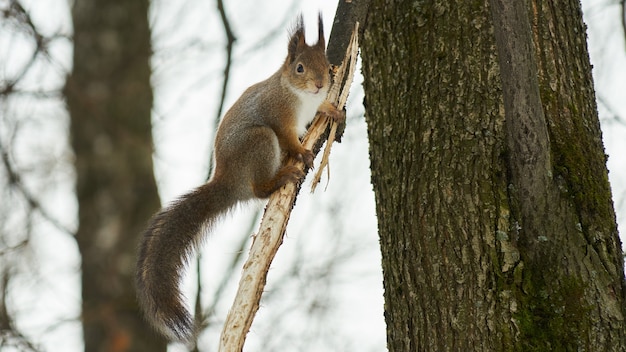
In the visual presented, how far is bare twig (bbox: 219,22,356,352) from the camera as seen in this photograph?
6.80ft

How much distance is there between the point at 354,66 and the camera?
99.5 inches

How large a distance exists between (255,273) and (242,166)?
1079 mm

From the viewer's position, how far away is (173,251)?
2.79 meters

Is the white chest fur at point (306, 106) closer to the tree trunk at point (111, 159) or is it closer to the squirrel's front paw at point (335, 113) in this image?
the squirrel's front paw at point (335, 113)

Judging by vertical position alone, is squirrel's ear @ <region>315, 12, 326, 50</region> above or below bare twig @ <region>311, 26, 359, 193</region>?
above

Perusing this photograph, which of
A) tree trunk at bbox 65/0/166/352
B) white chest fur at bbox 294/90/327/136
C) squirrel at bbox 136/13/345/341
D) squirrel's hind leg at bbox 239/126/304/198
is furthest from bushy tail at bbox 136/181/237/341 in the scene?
tree trunk at bbox 65/0/166/352

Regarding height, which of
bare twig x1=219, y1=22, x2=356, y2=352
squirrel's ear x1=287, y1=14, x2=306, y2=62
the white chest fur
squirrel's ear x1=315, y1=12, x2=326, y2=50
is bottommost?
bare twig x1=219, y1=22, x2=356, y2=352

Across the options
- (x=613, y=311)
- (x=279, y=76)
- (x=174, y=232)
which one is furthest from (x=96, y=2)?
(x=613, y=311)

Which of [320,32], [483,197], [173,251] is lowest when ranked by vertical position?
[483,197]

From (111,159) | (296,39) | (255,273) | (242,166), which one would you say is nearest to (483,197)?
(255,273)

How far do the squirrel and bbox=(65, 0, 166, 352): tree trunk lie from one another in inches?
70.0

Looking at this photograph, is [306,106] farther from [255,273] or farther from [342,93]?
[255,273]

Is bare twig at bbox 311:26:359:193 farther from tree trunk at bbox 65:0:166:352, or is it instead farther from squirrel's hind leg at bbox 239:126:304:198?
tree trunk at bbox 65:0:166:352

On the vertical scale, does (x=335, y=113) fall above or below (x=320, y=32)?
below
